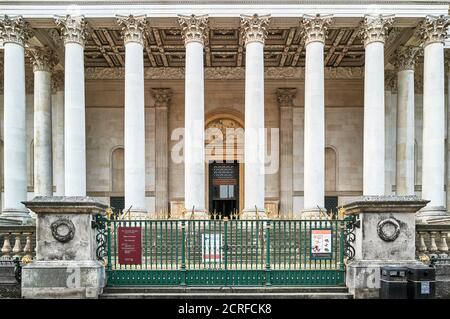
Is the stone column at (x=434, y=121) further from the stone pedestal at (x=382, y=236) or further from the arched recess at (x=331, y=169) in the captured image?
the stone pedestal at (x=382, y=236)

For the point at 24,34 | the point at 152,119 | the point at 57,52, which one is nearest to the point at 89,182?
the point at 152,119

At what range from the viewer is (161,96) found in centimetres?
3984

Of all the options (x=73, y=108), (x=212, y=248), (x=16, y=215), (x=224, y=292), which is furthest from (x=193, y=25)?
(x=224, y=292)

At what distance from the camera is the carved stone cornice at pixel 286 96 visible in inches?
1564

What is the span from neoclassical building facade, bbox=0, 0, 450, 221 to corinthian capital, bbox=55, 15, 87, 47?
0.06m

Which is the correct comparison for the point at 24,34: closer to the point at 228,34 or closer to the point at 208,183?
the point at 228,34

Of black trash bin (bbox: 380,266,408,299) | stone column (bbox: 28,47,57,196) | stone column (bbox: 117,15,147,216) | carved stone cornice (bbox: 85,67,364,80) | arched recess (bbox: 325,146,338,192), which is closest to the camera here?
black trash bin (bbox: 380,266,408,299)

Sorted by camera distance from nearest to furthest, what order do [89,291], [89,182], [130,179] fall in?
[89,291]
[130,179]
[89,182]

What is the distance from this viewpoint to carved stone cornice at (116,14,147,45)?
92.2ft

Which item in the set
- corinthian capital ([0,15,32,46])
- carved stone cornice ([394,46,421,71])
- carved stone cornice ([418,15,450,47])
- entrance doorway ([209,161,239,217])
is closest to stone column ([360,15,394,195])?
carved stone cornice ([418,15,450,47])

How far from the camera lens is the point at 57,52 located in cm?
3378

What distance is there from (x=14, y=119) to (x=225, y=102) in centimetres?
1700

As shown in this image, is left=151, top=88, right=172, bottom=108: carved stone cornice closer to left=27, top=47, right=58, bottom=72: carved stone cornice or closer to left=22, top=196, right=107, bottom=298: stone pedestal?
left=27, top=47, right=58, bottom=72: carved stone cornice
